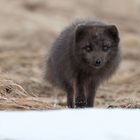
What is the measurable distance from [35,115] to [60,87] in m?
3.60

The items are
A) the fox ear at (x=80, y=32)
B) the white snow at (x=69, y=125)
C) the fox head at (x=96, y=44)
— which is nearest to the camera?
the white snow at (x=69, y=125)

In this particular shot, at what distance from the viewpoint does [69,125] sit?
545 centimetres

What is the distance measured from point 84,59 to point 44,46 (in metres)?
8.11

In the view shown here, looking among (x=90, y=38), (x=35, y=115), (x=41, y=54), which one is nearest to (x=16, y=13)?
(x=41, y=54)

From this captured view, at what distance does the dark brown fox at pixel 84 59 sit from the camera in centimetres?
848

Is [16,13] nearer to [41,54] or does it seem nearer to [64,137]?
[41,54]

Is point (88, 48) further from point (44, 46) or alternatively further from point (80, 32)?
point (44, 46)

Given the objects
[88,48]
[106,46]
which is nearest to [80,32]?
[88,48]

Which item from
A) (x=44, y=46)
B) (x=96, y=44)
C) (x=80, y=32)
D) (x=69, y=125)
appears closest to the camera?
(x=69, y=125)

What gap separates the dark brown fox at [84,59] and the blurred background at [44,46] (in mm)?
291

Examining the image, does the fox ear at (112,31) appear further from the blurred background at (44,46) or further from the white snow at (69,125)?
the white snow at (69,125)

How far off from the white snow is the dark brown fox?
264 centimetres

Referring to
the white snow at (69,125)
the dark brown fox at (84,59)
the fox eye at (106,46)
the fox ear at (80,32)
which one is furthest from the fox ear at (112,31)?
the white snow at (69,125)


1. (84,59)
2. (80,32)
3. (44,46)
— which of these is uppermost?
(80,32)
